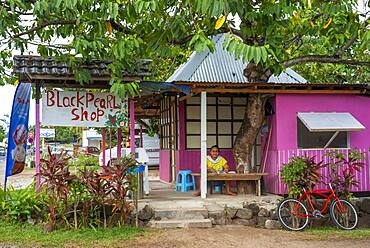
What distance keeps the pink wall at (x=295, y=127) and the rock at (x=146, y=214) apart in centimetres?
331

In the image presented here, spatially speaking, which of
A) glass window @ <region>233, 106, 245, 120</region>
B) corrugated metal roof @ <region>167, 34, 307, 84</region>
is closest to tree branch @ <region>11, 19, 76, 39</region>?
corrugated metal roof @ <region>167, 34, 307, 84</region>

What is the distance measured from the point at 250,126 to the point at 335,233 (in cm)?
331

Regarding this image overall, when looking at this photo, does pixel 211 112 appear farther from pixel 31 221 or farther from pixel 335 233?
pixel 31 221

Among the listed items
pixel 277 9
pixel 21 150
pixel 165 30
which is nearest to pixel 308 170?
pixel 277 9

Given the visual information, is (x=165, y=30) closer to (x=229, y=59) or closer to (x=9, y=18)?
(x=9, y=18)

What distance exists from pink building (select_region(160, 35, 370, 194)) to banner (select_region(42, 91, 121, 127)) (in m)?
1.52

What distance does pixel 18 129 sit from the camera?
965 centimetres

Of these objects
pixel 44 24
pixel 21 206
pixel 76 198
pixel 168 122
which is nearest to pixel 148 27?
pixel 44 24

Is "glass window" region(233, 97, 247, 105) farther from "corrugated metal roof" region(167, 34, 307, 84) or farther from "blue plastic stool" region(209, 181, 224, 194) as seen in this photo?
"blue plastic stool" region(209, 181, 224, 194)

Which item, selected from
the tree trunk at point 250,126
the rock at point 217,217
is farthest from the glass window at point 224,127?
the rock at point 217,217

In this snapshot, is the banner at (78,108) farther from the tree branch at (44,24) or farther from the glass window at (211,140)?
the glass window at (211,140)

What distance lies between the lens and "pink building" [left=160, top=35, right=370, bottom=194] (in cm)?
1092

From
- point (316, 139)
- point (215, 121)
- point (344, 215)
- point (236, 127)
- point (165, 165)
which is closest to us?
point (344, 215)

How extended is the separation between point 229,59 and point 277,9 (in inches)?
248
